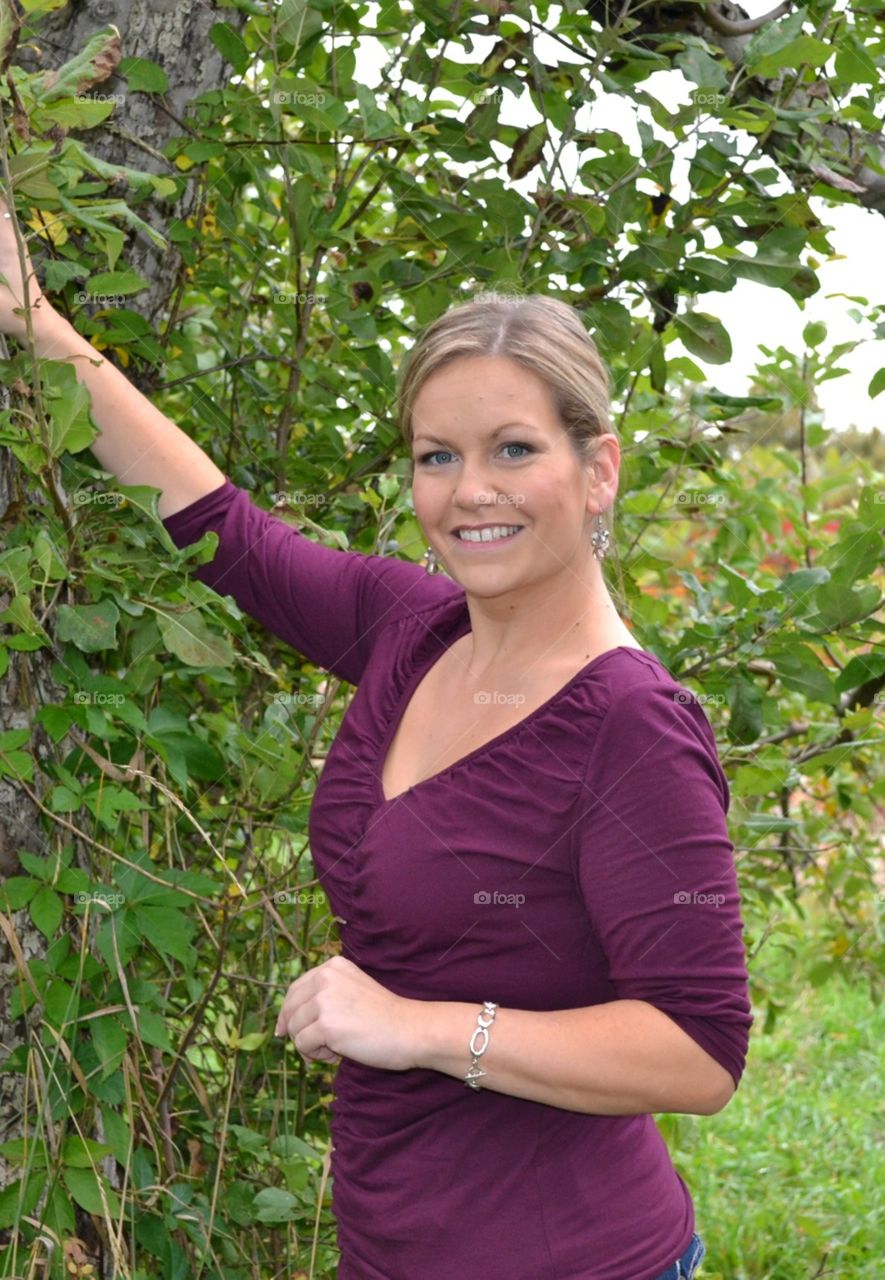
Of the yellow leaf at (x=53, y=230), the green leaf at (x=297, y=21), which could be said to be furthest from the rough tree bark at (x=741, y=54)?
the yellow leaf at (x=53, y=230)

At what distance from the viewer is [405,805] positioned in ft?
5.63

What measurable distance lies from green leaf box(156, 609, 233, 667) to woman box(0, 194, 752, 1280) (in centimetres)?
21

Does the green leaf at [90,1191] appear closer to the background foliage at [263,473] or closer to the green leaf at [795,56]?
the background foliage at [263,473]

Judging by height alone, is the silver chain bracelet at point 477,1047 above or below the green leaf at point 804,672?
below

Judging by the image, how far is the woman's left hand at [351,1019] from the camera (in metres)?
1.56

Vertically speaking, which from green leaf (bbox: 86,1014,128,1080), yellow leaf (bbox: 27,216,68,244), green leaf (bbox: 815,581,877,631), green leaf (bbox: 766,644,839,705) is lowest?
green leaf (bbox: 86,1014,128,1080)

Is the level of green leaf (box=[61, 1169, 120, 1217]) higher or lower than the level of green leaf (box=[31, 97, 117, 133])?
lower

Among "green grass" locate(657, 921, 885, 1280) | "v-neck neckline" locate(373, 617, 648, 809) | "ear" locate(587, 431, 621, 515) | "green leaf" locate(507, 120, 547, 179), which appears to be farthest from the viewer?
"green grass" locate(657, 921, 885, 1280)

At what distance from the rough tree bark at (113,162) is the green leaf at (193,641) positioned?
7.5 inches

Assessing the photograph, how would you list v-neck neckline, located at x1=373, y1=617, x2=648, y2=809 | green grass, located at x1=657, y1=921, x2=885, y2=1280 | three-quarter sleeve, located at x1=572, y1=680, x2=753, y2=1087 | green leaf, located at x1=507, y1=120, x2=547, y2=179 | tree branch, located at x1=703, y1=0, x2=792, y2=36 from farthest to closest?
green grass, located at x1=657, y1=921, x2=885, y2=1280
tree branch, located at x1=703, y1=0, x2=792, y2=36
green leaf, located at x1=507, y1=120, x2=547, y2=179
v-neck neckline, located at x1=373, y1=617, x2=648, y2=809
three-quarter sleeve, located at x1=572, y1=680, x2=753, y2=1087

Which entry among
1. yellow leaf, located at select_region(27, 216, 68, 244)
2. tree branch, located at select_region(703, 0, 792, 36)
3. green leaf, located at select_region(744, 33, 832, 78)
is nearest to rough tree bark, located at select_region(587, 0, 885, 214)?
tree branch, located at select_region(703, 0, 792, 36)

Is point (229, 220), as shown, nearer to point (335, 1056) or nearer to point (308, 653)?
point (308, 653)

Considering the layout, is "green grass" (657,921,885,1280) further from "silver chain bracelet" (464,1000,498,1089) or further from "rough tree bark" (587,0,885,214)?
"rough tree bark" (587,0,885,214)

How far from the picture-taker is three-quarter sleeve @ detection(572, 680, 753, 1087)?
1.50 m
